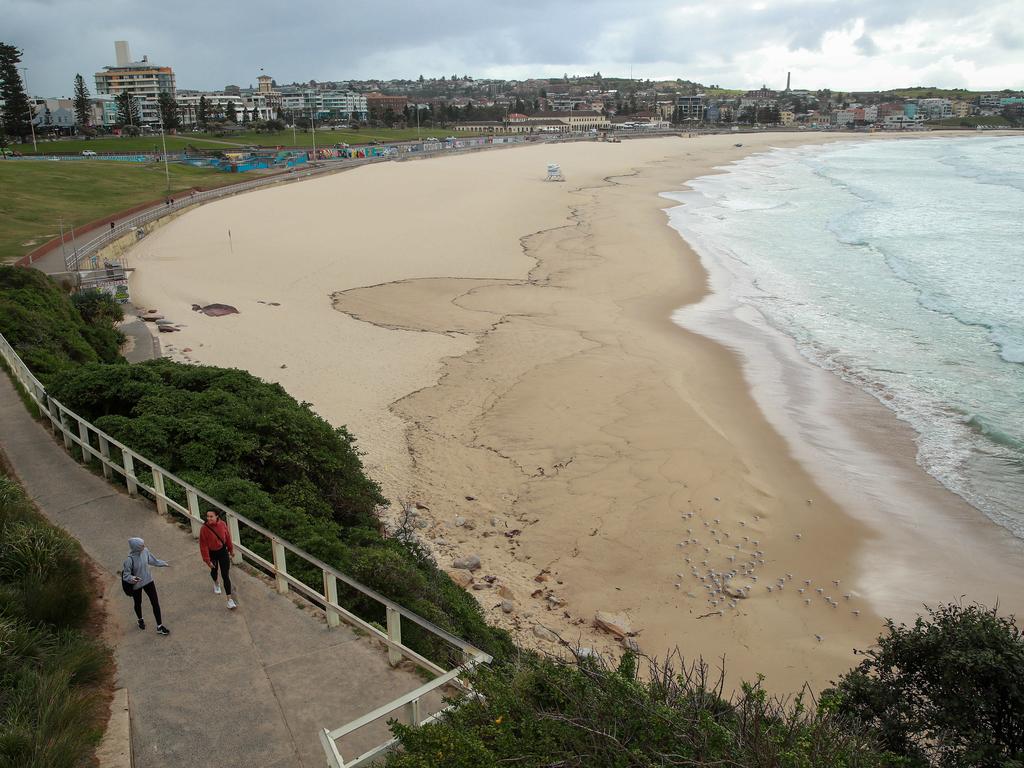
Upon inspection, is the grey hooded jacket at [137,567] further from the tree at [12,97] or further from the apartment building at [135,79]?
the apartment building at [135,79]

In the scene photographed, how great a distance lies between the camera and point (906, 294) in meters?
26.4

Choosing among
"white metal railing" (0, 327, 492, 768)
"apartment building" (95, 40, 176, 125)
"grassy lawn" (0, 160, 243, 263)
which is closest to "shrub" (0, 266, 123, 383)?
"white metal railing" (0, 327, 492, 768)

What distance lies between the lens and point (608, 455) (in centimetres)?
1372

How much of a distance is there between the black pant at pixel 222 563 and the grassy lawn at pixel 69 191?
25982mm

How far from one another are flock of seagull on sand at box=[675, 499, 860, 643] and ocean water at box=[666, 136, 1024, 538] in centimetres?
387

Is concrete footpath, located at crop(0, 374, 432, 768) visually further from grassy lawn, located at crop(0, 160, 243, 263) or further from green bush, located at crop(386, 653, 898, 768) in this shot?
grassy lawn, located at crop(0, 160, 243, 263)

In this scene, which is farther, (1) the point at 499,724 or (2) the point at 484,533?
(2) the point at 484,533

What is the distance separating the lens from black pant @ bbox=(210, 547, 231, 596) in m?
6.59

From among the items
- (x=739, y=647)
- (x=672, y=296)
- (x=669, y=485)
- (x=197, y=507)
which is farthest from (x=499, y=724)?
(x=672, y=296)

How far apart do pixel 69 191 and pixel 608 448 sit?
154 ft

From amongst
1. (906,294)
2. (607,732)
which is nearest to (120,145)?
(906,294)

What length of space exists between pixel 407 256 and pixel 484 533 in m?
21.8

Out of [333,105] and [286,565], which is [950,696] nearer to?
[286,565]

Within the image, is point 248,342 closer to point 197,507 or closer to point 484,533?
point 484,533
